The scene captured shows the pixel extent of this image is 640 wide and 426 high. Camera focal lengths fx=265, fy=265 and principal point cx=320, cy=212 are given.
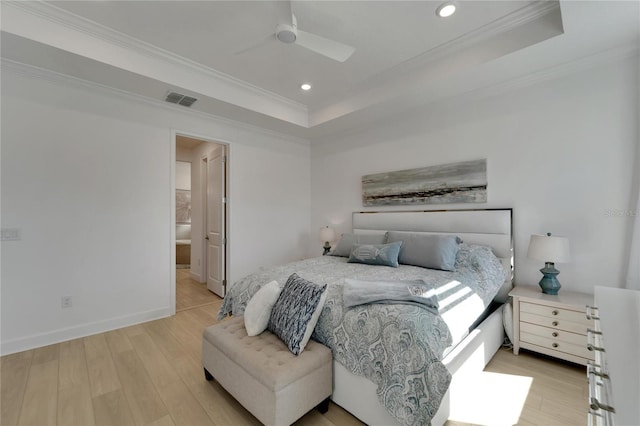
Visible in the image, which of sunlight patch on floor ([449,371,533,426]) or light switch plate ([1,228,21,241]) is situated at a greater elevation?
light switch plate ([1,228,21,241])

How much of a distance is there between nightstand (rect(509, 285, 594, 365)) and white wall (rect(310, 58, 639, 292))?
0.42 m

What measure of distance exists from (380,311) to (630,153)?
8.54 ft

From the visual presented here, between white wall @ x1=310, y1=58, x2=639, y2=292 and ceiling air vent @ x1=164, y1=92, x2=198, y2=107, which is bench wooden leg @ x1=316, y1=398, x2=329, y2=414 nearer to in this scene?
white wall @ x1=310, y1=58, x2=639, y2=292

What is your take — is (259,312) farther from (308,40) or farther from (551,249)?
(551,249)

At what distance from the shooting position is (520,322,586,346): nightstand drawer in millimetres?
2129

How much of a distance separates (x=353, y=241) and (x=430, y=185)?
48.6 inches

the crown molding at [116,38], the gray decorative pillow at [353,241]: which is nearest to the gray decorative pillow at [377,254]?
the gray decorative pillow at [353,241]

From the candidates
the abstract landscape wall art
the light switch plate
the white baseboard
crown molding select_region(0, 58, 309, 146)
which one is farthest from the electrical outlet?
the abstract landscape wall art

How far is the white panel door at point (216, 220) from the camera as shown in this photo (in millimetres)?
4078

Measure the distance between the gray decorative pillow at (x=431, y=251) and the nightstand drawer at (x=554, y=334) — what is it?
0.76 metres

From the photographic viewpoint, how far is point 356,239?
353 centimetres

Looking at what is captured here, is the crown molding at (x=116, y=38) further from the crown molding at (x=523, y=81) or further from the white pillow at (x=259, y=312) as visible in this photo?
the white pillow at (x=259, y=312)

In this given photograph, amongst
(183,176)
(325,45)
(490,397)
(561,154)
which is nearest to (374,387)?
(490,397)

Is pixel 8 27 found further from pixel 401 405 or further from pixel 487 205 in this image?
pixel 487 205
